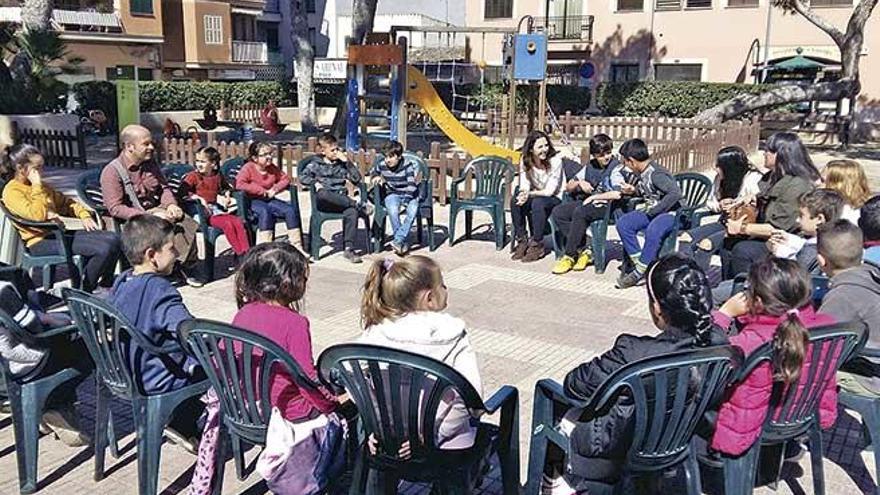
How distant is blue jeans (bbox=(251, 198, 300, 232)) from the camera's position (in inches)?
305

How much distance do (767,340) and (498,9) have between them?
35.9m

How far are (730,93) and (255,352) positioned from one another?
91.3 feet

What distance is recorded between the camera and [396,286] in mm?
3049

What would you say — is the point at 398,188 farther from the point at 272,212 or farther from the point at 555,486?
the point at 555,486

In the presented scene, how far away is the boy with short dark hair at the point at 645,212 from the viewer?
701 cm

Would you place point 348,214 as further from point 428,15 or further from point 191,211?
point 428,15

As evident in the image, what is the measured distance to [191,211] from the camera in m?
7.31

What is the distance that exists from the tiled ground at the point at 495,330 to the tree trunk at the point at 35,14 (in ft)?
34.8

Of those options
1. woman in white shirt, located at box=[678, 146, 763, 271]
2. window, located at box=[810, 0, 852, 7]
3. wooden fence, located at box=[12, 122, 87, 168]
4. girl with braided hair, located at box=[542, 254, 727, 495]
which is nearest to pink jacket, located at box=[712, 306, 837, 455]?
girl with braided hair, located at box=[542, 254, 727, 495]

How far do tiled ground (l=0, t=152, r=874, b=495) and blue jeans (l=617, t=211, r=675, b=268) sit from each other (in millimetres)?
347

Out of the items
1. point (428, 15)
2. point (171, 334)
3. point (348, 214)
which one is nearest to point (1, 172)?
point (348, 214)

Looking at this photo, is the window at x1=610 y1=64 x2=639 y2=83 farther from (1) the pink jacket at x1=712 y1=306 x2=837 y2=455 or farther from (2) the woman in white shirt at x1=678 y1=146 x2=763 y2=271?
(1) the pink jacket at x1=712 y1=306 x2=837 y2=455

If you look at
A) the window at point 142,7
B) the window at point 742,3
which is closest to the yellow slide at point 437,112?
the window at point 742,3

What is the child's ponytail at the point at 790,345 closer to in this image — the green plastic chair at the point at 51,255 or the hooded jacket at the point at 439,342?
the hooded jacket at the point at 439,342
